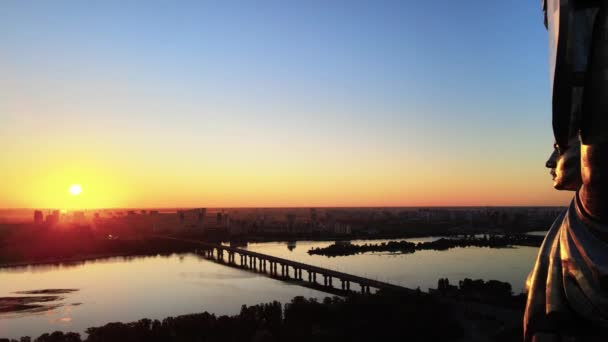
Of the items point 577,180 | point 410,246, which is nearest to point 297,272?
point 410,246

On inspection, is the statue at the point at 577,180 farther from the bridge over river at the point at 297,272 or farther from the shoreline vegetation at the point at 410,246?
the shoreline vegetation at the point at 410,246

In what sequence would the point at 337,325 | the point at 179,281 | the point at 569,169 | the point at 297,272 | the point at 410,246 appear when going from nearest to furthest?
the point at 569,169 → the point at 337,325 → the point at 179,281 → the point at 297,272 → the point at 410,246

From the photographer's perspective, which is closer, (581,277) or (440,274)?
(581,277)

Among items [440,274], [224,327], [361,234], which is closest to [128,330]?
[224,327]

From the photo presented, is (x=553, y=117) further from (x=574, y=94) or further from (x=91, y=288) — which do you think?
(x=91, y=288)

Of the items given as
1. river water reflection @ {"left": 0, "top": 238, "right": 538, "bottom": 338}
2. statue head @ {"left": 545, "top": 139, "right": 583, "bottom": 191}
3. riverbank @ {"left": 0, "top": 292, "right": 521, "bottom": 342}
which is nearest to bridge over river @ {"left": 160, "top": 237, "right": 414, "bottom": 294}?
river water reflection @ {"left": 0, "top": 238, "right": 538, "bottom": 338}

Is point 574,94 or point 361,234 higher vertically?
point 574,94

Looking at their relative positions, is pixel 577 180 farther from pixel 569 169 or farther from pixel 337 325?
pixel 337 325

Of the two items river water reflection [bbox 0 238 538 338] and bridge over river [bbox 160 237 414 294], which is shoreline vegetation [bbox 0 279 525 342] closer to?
bridge over river [bbox 160 237 414 294]
